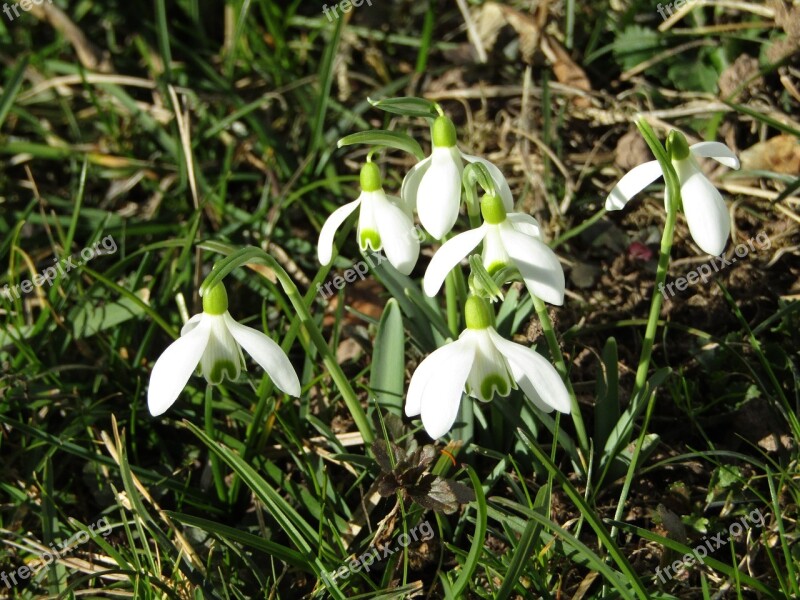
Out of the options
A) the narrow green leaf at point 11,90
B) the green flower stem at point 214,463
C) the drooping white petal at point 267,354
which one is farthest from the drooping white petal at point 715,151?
the narrow green leaf at point 11,90

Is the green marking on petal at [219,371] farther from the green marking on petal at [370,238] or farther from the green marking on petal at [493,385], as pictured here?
the green marking on petal at [493,385]

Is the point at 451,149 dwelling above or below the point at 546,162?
above

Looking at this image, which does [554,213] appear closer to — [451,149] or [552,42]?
[552,42]

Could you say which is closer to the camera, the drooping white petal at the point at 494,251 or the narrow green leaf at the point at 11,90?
the drooping white petal at the point at 494,251

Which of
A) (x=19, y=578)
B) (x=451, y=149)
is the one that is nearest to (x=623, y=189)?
(x=451, y=149)

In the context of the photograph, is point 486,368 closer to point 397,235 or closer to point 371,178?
point 397,235

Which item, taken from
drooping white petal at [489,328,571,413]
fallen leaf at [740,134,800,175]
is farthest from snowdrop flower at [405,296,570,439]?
fallen leaf at [740,134,800,175]
